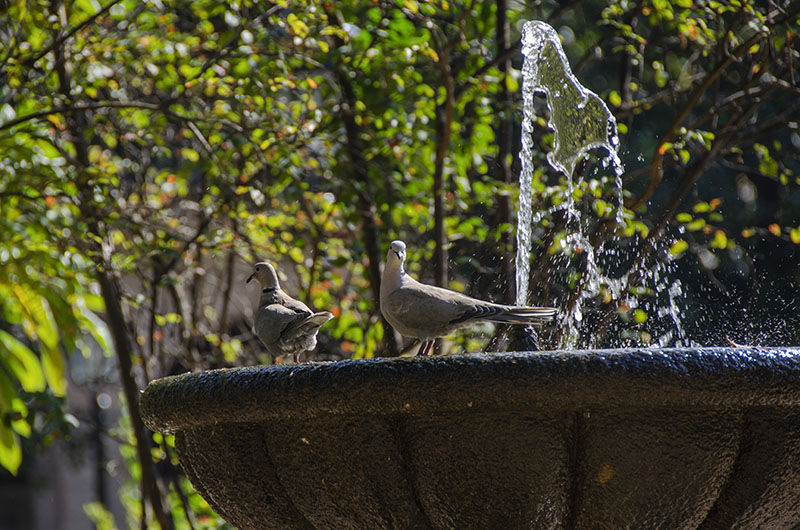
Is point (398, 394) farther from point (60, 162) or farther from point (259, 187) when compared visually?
point (60, 162)

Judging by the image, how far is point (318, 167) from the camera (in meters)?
5.70

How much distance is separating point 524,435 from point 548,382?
16 centimetres

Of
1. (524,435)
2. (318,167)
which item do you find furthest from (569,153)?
(524,435)

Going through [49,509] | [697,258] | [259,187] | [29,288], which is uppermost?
[259,187]

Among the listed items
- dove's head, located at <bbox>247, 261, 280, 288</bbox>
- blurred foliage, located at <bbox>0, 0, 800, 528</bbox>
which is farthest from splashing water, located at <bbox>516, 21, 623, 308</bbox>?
dove's head, located at <bbox>247, 261, 280, 288</bbox>

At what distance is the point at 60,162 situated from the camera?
5609 mm

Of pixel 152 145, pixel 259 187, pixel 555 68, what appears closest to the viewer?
pixel 555 68

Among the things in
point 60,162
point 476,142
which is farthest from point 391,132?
point 60,162

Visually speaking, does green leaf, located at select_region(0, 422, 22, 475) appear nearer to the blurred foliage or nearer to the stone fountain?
the blurred foliage

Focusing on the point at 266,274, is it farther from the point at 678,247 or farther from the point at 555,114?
the point at 678,247

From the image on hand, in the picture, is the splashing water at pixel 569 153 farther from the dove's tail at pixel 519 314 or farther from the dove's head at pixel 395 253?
the dove's tail at pixel 519 314

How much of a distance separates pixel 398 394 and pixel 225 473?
1.96 feet

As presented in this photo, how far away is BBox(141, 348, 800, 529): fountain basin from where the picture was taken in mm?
1941

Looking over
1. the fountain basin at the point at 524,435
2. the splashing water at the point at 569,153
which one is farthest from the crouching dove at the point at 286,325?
the splashing water at the point at 569,153
